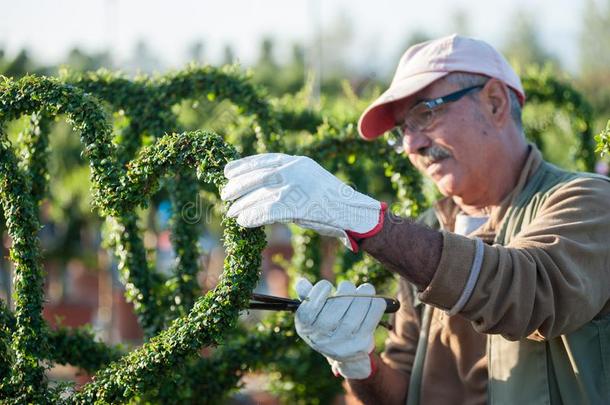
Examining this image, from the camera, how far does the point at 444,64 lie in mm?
3412

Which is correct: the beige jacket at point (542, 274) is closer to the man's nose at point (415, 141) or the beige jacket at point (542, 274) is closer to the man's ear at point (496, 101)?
the man's ear at point (496, 101)

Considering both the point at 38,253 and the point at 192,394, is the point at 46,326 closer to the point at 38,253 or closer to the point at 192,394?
the point at 38,253

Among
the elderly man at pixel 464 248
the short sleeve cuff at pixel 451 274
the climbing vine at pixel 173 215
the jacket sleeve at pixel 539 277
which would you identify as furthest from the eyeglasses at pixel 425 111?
the short sleeve cuff at pixel 451 274

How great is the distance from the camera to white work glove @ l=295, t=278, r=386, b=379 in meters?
2.96

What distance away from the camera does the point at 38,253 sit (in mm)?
3111

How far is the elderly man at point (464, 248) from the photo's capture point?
2.67 m

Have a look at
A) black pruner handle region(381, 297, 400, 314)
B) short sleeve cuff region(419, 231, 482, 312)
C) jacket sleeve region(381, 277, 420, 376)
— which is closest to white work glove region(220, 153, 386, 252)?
short sleeve cuff region(419, 231, 482, 312)

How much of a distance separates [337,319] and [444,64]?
1177mm

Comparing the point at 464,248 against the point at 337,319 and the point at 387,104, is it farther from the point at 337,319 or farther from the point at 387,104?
the point at 387,104

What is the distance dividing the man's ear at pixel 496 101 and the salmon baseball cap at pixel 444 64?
0.04 meters

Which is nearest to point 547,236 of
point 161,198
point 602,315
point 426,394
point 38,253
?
point 602,315

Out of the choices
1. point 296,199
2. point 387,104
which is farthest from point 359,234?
point 387,104

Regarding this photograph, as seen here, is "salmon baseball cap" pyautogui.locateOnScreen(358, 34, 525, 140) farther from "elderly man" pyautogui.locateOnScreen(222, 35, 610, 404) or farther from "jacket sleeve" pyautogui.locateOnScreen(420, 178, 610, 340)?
"jacket sleeve" pyautogui.locateOnScreen(420, 178, 610, 340)

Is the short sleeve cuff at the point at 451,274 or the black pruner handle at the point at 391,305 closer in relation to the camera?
the short sleeve cuff at the point at 451,274
